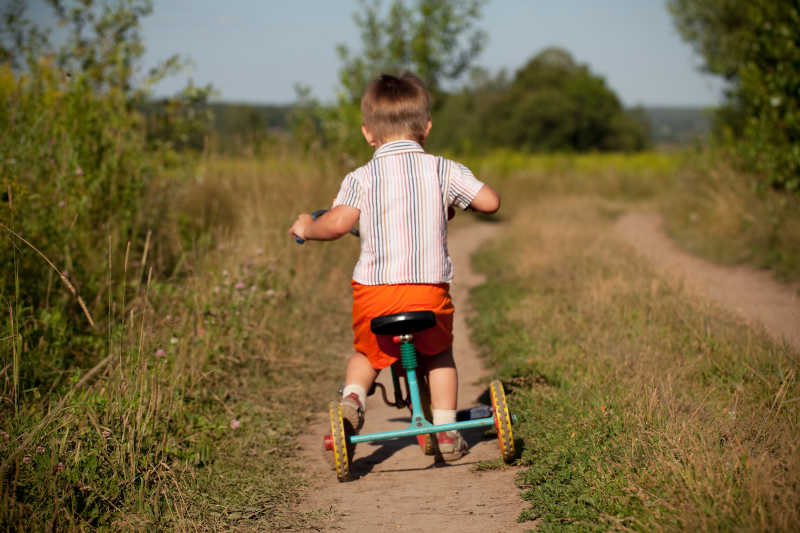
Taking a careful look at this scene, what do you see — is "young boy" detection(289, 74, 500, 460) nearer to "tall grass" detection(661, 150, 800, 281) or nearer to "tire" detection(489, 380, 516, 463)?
"tire" detection(489, 380, 516, 463)

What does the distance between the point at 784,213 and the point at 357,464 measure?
8099 millimetres

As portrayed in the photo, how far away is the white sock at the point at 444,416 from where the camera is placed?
3.44 m

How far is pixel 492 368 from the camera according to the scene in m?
5.32

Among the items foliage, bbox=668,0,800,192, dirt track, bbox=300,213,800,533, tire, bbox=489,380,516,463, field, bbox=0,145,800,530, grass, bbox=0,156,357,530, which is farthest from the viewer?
foliage, bbox=668,0,800,192

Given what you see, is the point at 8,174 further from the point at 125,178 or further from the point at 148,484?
the point at 148,484

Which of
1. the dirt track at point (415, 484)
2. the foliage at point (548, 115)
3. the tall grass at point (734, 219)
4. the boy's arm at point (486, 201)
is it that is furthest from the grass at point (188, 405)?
the foliage at point (548, 115)

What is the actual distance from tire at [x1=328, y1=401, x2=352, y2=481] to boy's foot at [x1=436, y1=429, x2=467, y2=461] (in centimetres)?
50

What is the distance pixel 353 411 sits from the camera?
3.41m

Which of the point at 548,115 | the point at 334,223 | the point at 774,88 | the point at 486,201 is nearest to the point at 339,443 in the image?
the point at 334,223

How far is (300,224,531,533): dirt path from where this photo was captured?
118 inches

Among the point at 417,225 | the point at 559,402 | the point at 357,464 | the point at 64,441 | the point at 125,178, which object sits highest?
the point at 125,178

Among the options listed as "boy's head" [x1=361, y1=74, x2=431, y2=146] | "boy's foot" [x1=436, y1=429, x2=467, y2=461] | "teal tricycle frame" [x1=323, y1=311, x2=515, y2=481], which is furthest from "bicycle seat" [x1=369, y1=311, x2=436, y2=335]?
"boy's head" [x1=361, y1=74, x2=431, y2=146]

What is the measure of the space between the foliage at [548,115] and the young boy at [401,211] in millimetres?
54776

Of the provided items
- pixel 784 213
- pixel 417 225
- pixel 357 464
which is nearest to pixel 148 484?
pixel 357 464
